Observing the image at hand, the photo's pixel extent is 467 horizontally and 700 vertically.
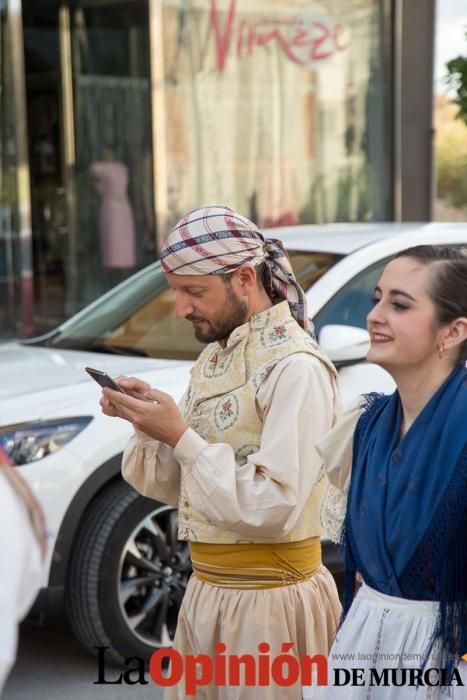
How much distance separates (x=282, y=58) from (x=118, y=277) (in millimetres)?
3339

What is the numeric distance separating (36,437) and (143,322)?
1.21 metres

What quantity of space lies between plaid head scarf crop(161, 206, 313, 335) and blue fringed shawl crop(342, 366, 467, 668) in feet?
2.05

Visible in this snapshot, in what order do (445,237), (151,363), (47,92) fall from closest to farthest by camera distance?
(151,363) < (445,237) < (47,92)

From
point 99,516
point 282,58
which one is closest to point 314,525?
point 99,516

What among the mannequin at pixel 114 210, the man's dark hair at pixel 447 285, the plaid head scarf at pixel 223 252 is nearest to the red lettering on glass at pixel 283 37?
the mannequin at pixel 114 210

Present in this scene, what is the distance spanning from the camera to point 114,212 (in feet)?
42.5

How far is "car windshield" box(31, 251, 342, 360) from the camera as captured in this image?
5.33m

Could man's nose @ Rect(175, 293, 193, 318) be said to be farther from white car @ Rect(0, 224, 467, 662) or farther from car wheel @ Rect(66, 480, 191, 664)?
car wheel @ Rect(66, 480, 191, 664)

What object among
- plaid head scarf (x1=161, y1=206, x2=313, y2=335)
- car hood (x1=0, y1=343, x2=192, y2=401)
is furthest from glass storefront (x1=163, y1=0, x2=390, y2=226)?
plaid head scarf (x1=161, y1=206, x2=313, y2=335)

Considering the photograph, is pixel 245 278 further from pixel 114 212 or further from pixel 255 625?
pixel 114 212

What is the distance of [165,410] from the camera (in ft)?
8.68

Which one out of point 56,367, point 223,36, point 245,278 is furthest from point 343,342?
point 223,36

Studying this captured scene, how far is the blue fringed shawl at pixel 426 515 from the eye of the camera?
7.50 ft

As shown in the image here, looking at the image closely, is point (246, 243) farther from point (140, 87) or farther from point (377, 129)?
point (377, 129)
